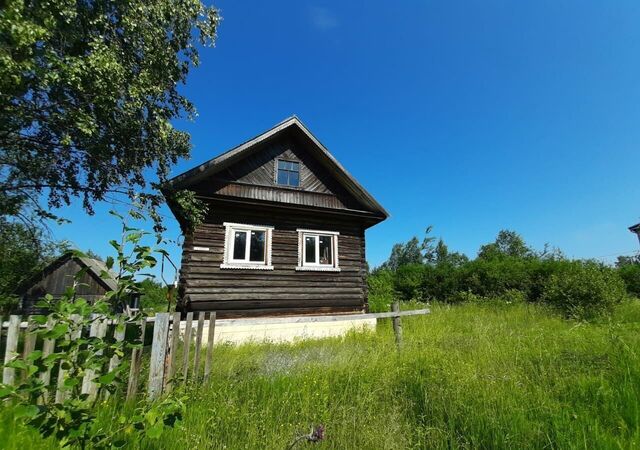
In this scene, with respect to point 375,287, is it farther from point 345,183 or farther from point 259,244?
point 259,244

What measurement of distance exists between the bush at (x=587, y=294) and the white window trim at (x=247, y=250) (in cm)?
999

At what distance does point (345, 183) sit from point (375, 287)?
35.7 feet

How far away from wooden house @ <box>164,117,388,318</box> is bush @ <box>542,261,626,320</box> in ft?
22.6

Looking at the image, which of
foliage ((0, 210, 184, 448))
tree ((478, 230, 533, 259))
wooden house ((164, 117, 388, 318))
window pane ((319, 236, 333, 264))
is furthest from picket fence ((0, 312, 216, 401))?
tree ((478, 230, 533, 259))

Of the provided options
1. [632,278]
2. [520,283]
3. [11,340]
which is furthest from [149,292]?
[632,278]

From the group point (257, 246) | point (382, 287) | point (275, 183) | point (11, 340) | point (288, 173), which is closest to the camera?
point (11, 340)

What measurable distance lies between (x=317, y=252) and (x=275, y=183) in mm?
3063

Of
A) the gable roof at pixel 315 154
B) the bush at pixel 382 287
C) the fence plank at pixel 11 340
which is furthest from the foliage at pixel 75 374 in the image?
the bush at pixel 382 287

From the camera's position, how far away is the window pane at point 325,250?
11430 millimetres

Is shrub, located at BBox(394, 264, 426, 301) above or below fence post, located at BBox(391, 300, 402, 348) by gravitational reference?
above

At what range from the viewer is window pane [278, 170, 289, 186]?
37.6ft

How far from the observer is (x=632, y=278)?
16188mm

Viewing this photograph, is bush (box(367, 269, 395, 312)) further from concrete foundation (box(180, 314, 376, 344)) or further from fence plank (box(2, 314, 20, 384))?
fence plank (box(2, 314, 20, 384))

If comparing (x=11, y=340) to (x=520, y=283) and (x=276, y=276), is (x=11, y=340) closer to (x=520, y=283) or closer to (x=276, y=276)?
(x=276, y=276)
